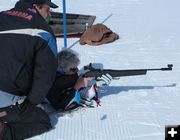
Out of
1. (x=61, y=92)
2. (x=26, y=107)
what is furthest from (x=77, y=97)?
(x=26, y=107)

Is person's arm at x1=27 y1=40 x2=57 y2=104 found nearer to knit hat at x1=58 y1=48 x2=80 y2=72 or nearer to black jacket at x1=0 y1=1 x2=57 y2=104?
black jacket at x1=0 y1=1 x2=57 y2=104

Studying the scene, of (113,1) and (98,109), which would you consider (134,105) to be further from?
(113,1)

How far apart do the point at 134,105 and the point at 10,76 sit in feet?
3.62

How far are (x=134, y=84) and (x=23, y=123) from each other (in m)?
1.26

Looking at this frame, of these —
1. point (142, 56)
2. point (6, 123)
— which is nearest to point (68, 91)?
point (6, 123)

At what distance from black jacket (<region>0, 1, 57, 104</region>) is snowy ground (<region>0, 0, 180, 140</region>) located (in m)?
0.41

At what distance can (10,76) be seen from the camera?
258 centimetres

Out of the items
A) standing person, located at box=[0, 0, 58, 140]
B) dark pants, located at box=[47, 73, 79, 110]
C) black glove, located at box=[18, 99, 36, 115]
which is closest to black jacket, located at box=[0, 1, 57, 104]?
standing person, located at box=[0, 0, 58, 140]

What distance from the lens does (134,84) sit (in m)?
3.68

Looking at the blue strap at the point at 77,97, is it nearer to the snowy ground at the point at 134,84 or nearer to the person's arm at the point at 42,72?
the snowy ground at the point at 134,84

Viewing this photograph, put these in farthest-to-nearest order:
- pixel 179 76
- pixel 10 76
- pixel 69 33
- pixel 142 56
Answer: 1. pixel 69 33
2. pixel 142 56
3. pixel 179 76
4. pixel 10 76

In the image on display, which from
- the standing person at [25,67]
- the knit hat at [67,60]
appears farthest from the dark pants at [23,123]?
the knit hat at [67,60]

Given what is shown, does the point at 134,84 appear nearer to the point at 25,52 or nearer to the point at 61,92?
the point at 61,92

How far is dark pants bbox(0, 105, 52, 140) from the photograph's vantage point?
267 centimetres
